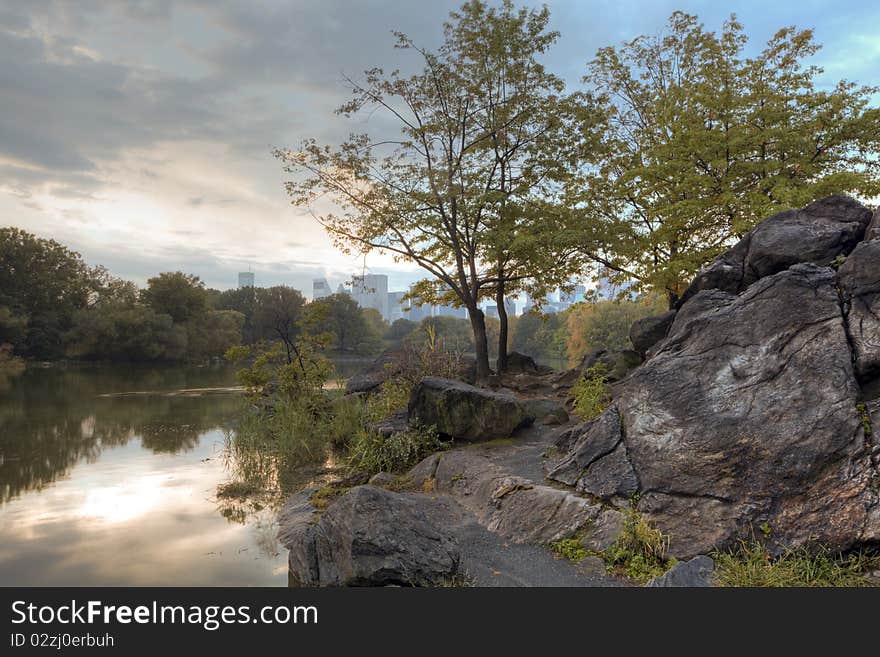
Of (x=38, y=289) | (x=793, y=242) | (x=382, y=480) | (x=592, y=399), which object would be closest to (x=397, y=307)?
(x=592, y=399)

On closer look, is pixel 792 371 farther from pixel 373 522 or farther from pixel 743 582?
pixel 373 522

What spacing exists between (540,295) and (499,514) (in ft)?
56.0

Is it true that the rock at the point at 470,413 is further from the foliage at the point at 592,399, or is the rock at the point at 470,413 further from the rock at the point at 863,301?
the rock at the point at 863,301

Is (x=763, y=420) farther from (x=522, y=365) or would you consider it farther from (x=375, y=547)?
(x=522, y=365)

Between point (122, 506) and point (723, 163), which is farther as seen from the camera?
point (723, 163)

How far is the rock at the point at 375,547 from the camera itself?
548 cm

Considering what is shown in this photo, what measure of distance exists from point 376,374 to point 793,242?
1289cm

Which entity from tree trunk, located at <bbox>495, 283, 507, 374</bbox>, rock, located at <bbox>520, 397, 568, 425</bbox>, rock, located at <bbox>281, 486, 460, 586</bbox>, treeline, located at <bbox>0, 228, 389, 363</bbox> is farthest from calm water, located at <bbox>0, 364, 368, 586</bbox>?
treeline, located at <bbox>0, 228, 389, 363</bbox>

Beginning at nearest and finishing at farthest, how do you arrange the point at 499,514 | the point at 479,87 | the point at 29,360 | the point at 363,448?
the point at 499,514 → the point at 363,448 → the point at 479,87 → the point at 29,360

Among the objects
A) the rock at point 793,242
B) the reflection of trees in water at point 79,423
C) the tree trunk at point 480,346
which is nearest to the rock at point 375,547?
the rock at point 793,242

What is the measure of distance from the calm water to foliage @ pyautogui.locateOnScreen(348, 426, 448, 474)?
2.16 m

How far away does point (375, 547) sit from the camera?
18.2 feet

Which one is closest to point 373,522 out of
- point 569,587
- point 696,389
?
point 569,587

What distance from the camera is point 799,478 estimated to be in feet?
18.9
